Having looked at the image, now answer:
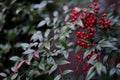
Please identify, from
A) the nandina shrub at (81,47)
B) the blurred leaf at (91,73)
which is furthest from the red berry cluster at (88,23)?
the blurred leaf at (91,73)

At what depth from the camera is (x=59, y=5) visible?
2.67 meters

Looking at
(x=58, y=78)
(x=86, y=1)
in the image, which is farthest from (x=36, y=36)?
(x=86, y=1)

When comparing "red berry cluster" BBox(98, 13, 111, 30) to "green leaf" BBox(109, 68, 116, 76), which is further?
"red berry cluster" BBox(98, 13, 111, 30)

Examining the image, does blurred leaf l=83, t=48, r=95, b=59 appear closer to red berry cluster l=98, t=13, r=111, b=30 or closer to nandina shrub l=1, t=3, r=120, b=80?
nandina shrub l=1, t=3, r=120, b=80

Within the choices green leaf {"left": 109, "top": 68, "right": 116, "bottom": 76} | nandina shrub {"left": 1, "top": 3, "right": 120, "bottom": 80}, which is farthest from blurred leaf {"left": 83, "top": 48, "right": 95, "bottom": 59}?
green leaf {"left": 109, "top": 68, "right": 116, "bottom": 76}

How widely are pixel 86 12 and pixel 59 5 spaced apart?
1.09m

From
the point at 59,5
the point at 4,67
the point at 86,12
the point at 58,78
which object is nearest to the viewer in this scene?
the point at 58,78

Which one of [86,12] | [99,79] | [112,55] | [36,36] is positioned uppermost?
[86,12]

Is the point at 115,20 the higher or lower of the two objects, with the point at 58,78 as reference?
higher

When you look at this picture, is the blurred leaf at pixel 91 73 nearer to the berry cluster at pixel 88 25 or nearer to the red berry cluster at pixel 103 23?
the berry cluster at pixel 88 25

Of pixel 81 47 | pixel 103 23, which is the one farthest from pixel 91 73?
pixel 103 23

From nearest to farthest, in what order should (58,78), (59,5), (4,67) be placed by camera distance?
(58,78) < (4,67) < (59,5)

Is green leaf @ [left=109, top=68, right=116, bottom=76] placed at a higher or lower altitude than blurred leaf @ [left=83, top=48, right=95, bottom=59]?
lower

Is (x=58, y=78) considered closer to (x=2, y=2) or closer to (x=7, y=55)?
(x=7, y=55)
